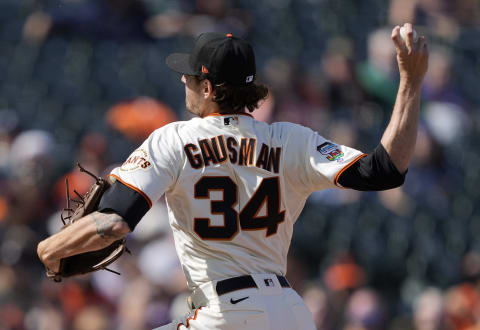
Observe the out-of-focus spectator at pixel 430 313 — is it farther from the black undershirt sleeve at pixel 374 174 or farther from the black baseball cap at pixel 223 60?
the black baseball cap at pixel 223 60

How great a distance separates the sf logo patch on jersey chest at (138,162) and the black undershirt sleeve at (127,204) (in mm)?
68

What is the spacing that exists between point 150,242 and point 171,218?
320 cm

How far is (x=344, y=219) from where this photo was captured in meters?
6.73

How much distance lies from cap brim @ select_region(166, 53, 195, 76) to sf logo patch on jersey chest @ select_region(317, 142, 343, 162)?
0.53 m

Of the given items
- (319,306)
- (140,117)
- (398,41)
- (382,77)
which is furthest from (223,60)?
(382,77)

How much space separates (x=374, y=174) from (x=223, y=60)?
65 centimetres

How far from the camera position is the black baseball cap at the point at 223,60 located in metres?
2.90

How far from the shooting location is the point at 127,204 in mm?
2637

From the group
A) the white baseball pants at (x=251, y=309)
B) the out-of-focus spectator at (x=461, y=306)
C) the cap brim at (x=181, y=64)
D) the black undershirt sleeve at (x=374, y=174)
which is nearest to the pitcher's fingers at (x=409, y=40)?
the black undershirt sleeve at (x=374, y=174)

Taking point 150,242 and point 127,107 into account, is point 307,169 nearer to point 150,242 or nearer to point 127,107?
point 150,242

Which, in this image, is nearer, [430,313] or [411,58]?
[411,58]

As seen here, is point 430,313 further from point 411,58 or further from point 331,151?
point 411,58

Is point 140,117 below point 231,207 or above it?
below

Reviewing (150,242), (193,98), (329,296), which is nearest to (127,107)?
(150,242)
